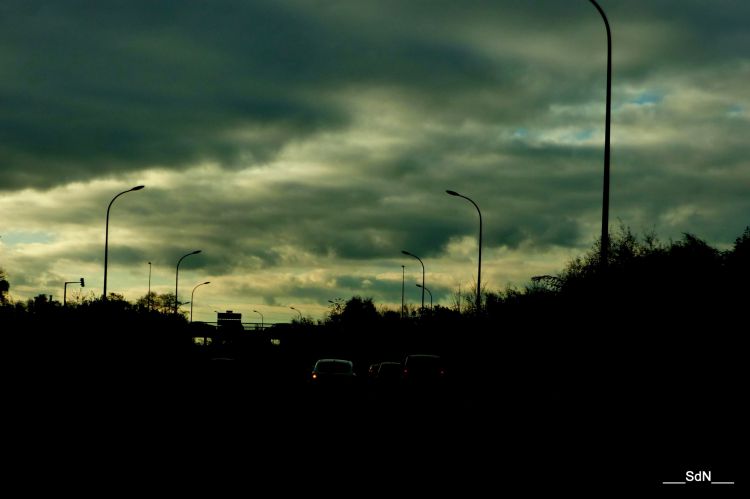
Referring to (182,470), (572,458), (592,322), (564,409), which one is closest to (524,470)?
(572,458)

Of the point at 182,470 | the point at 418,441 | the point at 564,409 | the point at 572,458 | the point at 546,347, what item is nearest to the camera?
the point at 182,470

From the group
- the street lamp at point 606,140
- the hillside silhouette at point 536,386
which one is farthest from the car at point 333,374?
the street lamp at point 606,140

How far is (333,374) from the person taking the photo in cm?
3177

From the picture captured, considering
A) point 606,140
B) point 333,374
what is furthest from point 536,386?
point 606,140

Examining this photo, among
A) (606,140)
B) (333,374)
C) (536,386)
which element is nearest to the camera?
(606,140)

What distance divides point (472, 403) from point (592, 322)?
482cm

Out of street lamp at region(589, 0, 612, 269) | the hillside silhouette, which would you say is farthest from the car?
street lamp at region(589, 0, 612, 269)

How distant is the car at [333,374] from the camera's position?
104 feet

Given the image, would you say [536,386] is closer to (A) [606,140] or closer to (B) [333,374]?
(B) [333,374]

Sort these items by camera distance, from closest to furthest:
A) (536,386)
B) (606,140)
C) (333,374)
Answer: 1. (606,140)
2. (333,374)
3. (536,386)

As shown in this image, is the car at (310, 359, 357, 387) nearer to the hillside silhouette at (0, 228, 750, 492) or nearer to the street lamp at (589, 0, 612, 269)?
the hillside silhouette at (0, 228, 750, 492)

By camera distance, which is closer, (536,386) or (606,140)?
(606,140)

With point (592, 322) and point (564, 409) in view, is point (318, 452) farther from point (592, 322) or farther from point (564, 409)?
point (592, 322)

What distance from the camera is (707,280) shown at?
25422 millimetres
